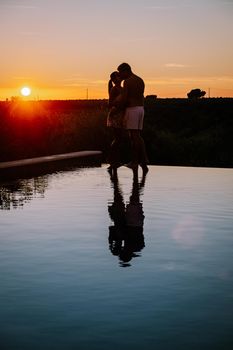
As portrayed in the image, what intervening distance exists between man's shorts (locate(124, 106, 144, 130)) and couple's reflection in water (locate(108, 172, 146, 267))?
2504 millimetres

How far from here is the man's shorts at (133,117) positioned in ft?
50.7

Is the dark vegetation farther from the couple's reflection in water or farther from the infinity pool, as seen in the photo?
the infinity pool

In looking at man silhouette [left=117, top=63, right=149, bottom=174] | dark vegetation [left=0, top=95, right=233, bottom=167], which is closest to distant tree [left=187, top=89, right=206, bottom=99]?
dark vegetation [left=0, top=95, right=233, bottom=167]

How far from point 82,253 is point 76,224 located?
1859mm

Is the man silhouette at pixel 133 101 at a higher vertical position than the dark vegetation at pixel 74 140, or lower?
higher

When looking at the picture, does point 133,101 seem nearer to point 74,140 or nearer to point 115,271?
point 74,140

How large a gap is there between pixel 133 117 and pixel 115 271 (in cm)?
922

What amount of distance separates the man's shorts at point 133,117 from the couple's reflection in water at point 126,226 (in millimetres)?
2504

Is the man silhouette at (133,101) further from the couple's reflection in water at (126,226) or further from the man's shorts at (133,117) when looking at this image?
the couple's reflection in water at (126,226)

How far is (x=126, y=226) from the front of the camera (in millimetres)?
8930

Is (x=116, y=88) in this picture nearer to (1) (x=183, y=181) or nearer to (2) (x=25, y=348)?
(1) (x=183, y=181)

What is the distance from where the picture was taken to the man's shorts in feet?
50.7

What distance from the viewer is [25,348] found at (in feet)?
14.5

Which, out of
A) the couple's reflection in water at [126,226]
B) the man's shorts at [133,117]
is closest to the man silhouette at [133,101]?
the man's shorts at [133,117]
